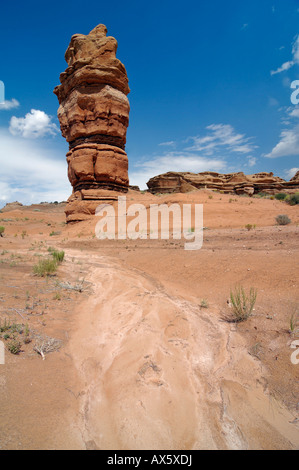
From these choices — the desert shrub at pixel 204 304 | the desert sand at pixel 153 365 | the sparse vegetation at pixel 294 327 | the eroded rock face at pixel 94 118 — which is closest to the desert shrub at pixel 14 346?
the desert sand at pixel 153 365

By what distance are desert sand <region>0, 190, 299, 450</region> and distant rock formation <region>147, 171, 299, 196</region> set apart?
31788mm

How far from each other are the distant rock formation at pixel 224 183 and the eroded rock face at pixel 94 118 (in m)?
18.7

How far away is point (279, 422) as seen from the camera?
1.96 metres

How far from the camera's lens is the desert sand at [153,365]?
182 cm

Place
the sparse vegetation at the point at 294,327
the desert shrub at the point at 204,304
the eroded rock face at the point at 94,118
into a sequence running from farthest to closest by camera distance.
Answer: the eroded rock face at the point at 94,118
the desert shrub at the point at 204,304
the sparse vegetation at the point at 294,327

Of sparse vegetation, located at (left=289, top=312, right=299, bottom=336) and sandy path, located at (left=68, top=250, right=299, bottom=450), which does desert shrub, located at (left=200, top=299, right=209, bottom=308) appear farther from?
sparse vegetation, located at (left=289, top=312, right=299, bottom=336)

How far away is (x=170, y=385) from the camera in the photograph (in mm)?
2332

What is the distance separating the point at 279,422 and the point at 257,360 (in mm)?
800

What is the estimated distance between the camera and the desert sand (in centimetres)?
182

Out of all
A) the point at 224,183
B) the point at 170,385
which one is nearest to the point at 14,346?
the point at 170,385

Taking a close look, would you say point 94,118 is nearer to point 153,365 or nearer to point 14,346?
point 14,346

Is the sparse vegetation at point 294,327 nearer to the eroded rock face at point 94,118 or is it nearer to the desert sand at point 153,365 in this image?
the desert sand at point 153,365

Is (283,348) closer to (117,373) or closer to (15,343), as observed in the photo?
(117,373)

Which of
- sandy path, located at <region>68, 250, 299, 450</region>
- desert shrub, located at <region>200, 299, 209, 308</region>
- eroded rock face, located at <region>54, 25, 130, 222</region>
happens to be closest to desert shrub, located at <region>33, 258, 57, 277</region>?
sandy path, located at <region>68, 250, 299, 450</region>
